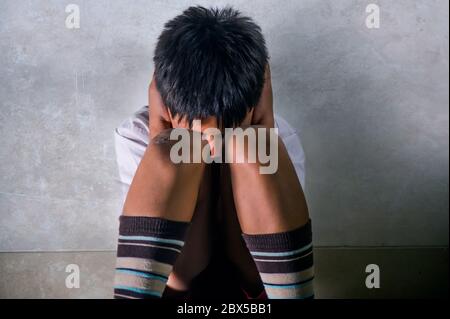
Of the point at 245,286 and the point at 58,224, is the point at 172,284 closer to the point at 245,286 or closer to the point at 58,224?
the point at 245,286

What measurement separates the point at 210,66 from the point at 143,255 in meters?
0.29

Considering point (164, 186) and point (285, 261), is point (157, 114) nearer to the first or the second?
point (164, 186)

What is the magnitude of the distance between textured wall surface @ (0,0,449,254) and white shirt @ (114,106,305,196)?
0.10 meters

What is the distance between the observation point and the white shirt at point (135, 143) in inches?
32.9

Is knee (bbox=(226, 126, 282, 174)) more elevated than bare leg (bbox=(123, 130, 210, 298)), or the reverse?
knee (bbox=(226, 126, 282, 174))

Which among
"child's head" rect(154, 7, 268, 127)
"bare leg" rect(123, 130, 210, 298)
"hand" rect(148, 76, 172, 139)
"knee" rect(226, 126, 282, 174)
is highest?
"child's head" rect(154, 7, 268, 127)

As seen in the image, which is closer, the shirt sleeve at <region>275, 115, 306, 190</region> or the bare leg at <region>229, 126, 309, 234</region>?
the bare leg at <region>229, 126, 309, 234</region>

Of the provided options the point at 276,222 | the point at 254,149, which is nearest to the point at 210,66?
the point at 254,149

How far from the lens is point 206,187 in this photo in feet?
2.41

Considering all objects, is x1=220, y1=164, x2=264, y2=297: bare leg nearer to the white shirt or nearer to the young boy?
the young boy

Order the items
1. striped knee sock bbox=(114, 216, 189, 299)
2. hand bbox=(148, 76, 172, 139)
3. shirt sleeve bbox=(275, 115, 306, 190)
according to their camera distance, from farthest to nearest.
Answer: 1. shirt sleeve bbox=(275, 115, 306, 190)
2. hand bbox=(148, 76, 172, 139)
3. striped knee sock bbox=(114, 216, 189, 299)

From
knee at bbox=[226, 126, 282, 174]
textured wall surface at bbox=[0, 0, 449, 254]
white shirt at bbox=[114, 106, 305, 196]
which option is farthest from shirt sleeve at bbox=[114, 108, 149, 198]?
knee at bbox=[226, 126, 282, 174]

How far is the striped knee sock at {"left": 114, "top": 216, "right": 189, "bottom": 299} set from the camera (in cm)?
64

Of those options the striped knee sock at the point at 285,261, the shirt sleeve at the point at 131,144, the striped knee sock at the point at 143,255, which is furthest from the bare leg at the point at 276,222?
the shirt sleeve at the point at 131,144
